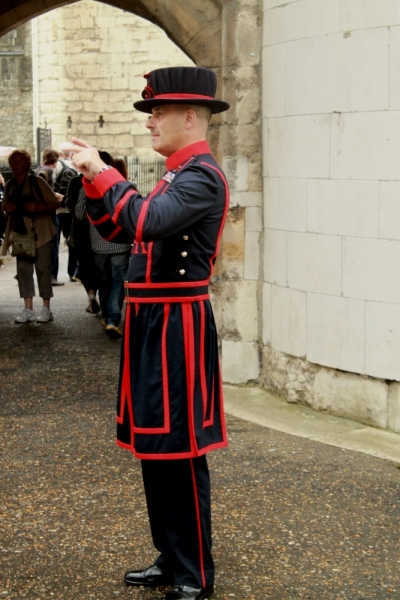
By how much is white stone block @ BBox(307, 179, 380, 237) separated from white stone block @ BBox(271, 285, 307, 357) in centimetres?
46

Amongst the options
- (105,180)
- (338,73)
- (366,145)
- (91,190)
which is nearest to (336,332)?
(366,145)

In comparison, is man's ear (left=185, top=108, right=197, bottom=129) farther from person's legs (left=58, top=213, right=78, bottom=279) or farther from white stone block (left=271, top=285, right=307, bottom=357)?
person's legs (left=58, top=213, right=78, bottom=279)

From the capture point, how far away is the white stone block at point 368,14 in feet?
18.0

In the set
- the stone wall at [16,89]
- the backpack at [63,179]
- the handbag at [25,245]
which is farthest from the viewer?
the stone wall at [16,89]

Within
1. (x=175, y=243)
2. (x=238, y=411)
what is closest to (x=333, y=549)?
(x=175, y=243)

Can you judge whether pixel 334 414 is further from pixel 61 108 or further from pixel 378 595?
pixel 61 108

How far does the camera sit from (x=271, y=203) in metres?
6.46

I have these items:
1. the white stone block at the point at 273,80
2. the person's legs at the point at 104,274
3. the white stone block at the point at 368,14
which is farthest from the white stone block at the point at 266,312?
the person's legs at the point at 104,274

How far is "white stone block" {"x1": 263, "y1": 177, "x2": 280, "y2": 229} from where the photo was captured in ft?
20.9

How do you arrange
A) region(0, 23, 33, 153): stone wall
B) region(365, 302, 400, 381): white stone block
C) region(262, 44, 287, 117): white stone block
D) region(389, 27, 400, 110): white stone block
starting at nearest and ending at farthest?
region(389, 27, 400, 110): white stone block
region(365, 302, 400, 381): white stone block
region(262, 44, 287, 117): white stone block
region(0, 23, 33, 153): stone wall

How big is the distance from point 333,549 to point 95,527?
971mm

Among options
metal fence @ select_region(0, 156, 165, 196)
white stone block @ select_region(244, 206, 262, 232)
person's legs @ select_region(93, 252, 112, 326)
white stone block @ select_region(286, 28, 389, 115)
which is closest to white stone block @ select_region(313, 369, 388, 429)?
white stone block @ select_region(244, 206, 262, 232)

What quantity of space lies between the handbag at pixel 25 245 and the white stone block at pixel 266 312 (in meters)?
3.50

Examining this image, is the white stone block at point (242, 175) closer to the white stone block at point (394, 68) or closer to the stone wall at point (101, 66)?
the white stone block at point (394, 68)
